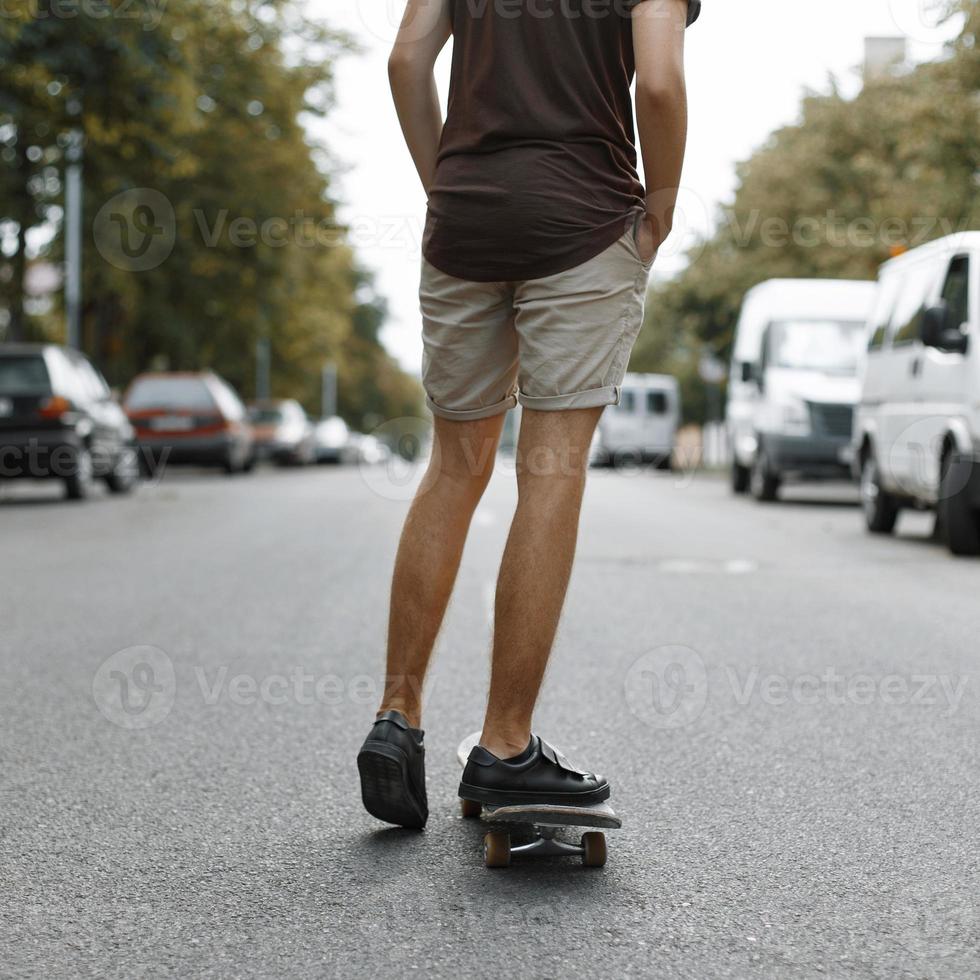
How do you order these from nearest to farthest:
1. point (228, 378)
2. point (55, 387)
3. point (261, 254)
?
point (55, 387) → point (261, 254) → point (228, 378)

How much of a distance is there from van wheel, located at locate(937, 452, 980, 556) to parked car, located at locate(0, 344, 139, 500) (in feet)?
30.9

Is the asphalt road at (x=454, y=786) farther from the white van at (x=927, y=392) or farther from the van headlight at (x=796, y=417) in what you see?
the van headlight at (x=796, y=417)

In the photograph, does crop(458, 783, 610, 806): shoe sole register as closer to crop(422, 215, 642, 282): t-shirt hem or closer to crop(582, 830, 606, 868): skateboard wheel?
crop(582, 830, 606, 868): skateboard wheel

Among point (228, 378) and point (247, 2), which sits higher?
point (247, 2)

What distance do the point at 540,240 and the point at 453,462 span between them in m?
0.53

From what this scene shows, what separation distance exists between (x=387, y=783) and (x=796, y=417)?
15.6 meters

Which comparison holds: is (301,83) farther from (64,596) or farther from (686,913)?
(686,913)

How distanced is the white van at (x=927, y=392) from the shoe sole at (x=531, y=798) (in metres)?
7.48

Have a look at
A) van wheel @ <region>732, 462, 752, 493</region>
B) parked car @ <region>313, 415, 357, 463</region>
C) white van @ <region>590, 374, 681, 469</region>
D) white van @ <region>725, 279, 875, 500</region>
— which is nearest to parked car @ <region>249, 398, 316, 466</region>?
parked car @ <region>313, 415, 357, 463</region>

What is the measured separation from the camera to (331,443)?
1836 inches

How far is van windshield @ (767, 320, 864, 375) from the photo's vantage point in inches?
737

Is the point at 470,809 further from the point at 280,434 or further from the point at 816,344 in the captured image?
the point at 280,434

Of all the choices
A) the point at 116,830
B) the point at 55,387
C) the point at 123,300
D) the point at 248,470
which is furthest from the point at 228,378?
the point at 116,830

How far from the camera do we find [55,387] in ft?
53.2
